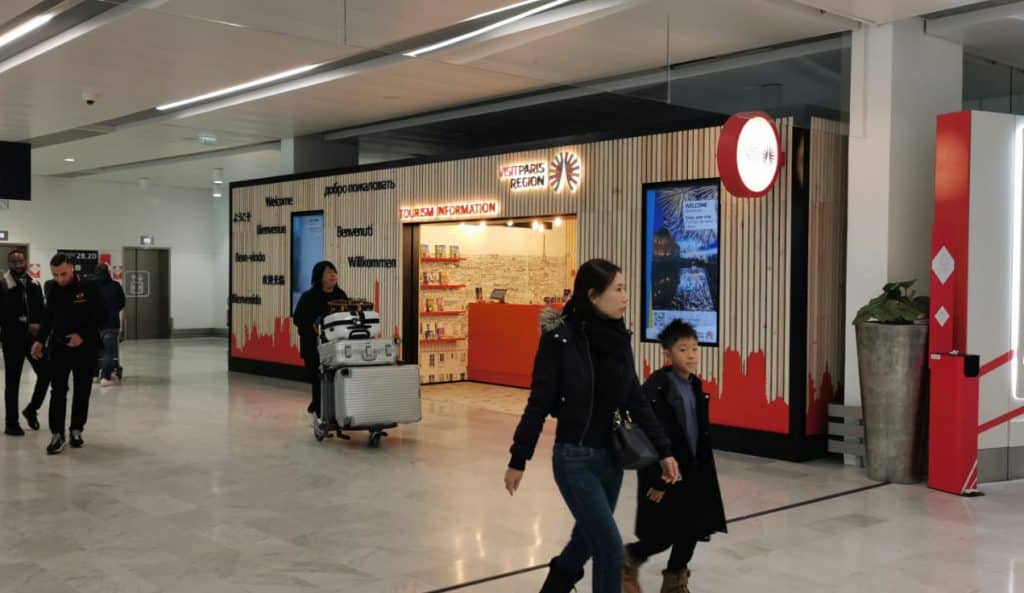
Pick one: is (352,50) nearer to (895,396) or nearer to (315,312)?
(315,312)

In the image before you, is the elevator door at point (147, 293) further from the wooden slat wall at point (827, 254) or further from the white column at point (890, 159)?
the white column at point (890, 159)

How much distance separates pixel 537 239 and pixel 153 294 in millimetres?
11552

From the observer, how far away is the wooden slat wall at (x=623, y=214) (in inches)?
314

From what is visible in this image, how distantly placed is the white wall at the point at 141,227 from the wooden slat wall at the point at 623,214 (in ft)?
28.9

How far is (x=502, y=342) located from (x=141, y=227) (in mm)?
11901

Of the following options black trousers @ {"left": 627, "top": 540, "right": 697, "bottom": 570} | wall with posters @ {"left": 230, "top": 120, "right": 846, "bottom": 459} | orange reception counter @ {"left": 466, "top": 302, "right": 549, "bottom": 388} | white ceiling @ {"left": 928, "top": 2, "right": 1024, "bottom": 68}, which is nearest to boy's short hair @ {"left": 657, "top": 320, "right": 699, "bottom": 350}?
black trousers @ {"left": 627, "top": 540, "right": 697, "bottom": 570}

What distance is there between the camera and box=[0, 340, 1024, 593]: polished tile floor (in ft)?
15.4

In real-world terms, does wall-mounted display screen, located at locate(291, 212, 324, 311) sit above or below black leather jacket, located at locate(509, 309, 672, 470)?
above

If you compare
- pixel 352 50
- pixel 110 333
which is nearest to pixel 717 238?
pixel 352 50

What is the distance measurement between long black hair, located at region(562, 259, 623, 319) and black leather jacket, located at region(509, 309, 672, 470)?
9cm

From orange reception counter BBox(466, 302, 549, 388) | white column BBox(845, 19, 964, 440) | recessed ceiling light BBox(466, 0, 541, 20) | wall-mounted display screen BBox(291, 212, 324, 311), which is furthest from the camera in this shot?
wall-mounted display screen BBox(291, 212, 324, 311)

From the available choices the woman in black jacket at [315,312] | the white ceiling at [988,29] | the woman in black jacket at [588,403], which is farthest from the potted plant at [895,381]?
the woman in black jacket at [315,312]

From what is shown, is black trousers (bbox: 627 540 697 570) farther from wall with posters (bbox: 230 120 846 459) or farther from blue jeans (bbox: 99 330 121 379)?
blue jeans (bbox: 99 330 121 379)

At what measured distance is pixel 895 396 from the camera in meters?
7.11
